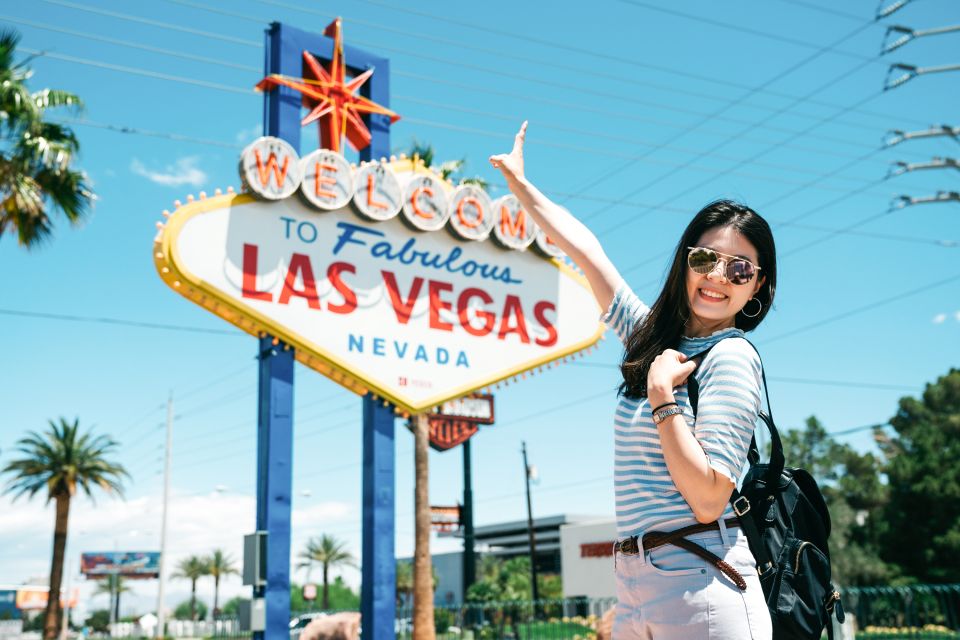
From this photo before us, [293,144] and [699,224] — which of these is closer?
[699,224]

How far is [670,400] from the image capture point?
1948mm

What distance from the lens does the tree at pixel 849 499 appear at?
36500 millimetres

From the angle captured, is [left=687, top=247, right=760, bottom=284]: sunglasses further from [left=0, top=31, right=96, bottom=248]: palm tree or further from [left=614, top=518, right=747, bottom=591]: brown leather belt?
[left=0, top=31, right=96, bottom=248]: palm tree

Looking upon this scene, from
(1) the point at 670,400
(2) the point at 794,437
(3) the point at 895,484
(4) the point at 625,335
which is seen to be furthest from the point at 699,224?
(2) the point at 794,437

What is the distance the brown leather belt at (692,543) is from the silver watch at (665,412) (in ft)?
0.89

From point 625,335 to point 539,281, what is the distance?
1194 cm

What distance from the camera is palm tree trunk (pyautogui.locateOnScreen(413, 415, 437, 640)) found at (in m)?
16.0

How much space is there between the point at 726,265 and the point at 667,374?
0.40 meters

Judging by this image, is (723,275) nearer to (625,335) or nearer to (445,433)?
(625,335)

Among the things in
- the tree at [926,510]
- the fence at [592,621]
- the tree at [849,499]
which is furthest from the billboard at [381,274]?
the tree at [926,510]

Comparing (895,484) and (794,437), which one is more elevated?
(794,437)

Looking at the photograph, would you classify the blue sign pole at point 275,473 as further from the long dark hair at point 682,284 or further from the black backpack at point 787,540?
the black backpack at point 787,540

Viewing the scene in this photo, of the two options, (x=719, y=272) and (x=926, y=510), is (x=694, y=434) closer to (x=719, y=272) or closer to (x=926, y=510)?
(x=719, y=272)

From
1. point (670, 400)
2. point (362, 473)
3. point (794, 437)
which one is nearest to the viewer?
point (670, 400)
